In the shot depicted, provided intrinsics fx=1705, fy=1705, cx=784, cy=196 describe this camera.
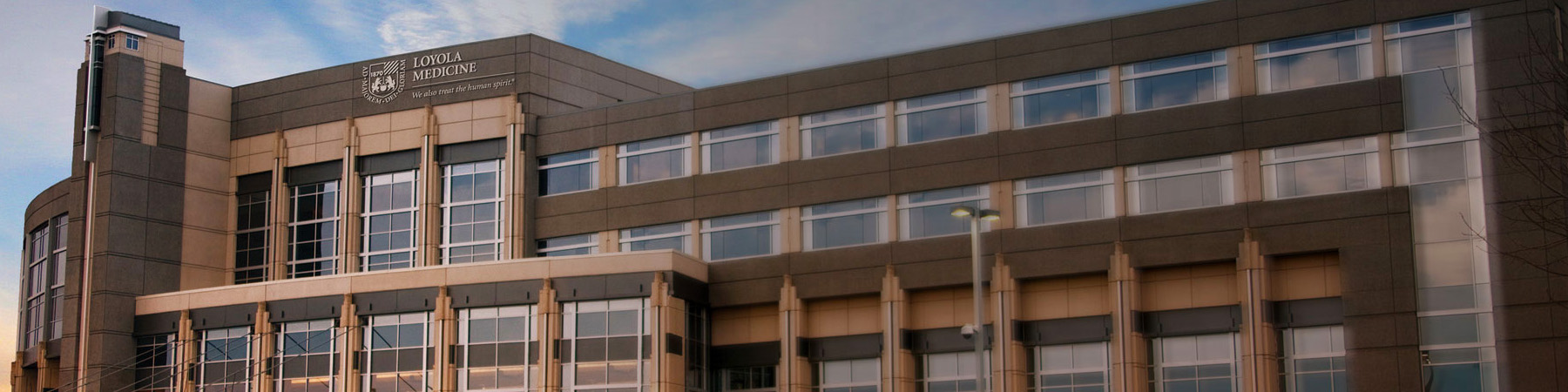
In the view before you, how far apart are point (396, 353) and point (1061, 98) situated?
2399 centimetres

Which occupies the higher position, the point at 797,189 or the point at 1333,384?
the point at 797,189

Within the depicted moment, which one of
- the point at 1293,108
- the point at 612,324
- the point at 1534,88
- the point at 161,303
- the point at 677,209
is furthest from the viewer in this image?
the point at 161,303

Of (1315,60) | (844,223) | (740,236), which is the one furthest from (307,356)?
(1315,60)

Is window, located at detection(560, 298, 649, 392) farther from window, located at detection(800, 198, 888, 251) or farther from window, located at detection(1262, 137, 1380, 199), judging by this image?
window, located at detection(1262, 137, 1380, 199)

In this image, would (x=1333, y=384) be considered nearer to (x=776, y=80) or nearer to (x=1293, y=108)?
(x=1293, y=108)

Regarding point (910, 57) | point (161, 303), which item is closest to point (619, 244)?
point (910, 57)

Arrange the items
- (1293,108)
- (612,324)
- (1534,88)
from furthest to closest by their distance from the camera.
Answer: (612,324)
(1293,108)
(1534,88)

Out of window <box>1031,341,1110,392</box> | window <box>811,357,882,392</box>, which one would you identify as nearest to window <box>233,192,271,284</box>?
window <box>811,357,882,392</box>

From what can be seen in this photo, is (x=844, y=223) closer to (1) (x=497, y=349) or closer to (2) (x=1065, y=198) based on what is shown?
(2) (x=1065, y=198)

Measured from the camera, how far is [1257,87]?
4981 centimetres

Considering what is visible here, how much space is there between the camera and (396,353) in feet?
191

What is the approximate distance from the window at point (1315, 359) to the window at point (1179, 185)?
14.5ft

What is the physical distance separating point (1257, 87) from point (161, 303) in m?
40.1

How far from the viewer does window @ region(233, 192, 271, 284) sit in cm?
6712
